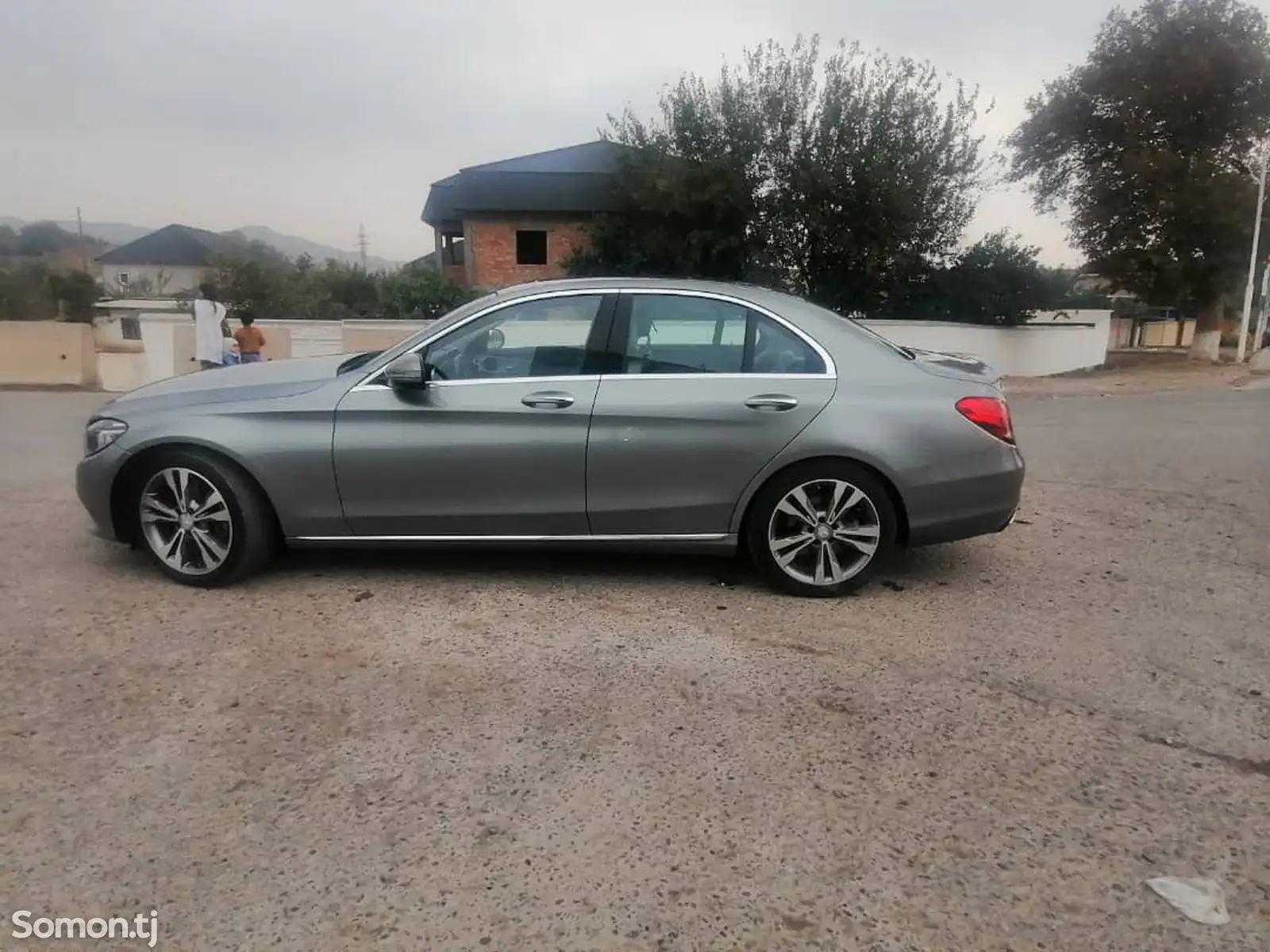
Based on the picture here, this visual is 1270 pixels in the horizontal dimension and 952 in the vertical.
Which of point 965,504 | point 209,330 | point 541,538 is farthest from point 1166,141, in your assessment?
point 541,538

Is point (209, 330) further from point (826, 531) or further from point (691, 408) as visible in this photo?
point (826, 531)

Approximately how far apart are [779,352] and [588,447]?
1060mm

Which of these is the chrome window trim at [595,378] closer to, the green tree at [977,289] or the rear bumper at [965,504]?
the rear bumper at [965,504]

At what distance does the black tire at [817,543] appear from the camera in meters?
4.70

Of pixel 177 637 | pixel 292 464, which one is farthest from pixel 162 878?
pixel 292 464

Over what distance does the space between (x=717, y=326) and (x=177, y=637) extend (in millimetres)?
2844

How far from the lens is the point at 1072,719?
11.7 ft

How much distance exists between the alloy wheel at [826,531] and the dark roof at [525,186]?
86.2 ft

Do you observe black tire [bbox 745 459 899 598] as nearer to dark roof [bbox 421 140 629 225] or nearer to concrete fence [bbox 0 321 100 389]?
concrete fence [bbox 0 321 100 389]

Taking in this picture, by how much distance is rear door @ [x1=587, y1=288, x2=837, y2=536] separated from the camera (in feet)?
15.3

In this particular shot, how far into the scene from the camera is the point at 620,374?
4.75 m

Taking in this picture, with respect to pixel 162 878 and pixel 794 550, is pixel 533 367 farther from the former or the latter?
pixel 162 878

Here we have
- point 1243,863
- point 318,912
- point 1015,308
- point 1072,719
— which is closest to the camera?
point 318,912

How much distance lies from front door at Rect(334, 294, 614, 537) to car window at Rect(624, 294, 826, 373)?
0.70 feet
